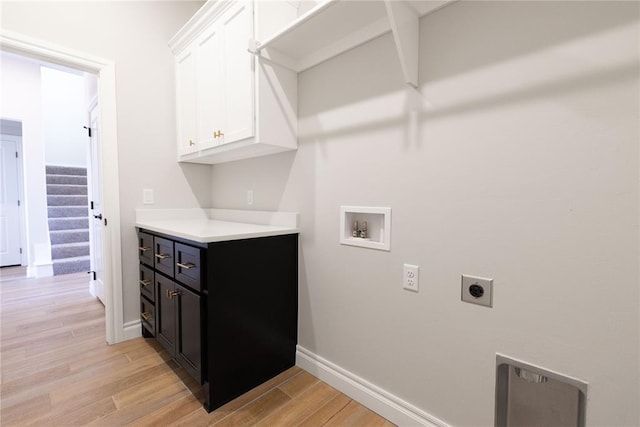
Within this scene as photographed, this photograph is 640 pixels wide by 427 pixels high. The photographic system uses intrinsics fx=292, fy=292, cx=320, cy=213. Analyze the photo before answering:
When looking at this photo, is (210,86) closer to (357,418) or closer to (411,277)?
(411,277)

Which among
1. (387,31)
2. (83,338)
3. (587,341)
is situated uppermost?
(387,31)

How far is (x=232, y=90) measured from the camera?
1786 millimetres

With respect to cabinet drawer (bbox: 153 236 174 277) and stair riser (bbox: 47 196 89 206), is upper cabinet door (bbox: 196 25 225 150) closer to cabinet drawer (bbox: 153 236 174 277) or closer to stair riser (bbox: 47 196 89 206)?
cabinet drawer (bbox: 153 236 174 277)

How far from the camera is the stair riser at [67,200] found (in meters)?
4.64

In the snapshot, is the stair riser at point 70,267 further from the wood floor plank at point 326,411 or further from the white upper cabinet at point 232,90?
the wood floor plank at point 326,411

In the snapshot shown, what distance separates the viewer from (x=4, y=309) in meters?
2.83

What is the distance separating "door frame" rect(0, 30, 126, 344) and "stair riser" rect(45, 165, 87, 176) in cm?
387

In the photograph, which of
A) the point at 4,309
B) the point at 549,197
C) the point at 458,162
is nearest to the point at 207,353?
the point at 458,162

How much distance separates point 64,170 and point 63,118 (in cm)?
105

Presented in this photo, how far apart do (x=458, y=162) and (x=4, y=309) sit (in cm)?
414

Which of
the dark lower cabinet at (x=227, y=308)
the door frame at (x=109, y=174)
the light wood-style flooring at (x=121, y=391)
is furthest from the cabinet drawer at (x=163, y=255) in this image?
the light wood-style flooring at (x=121, y=391)

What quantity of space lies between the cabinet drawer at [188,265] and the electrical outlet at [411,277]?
1005mm

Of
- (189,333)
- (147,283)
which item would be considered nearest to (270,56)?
(189,333)

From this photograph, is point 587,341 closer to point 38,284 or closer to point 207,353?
point 207,353
